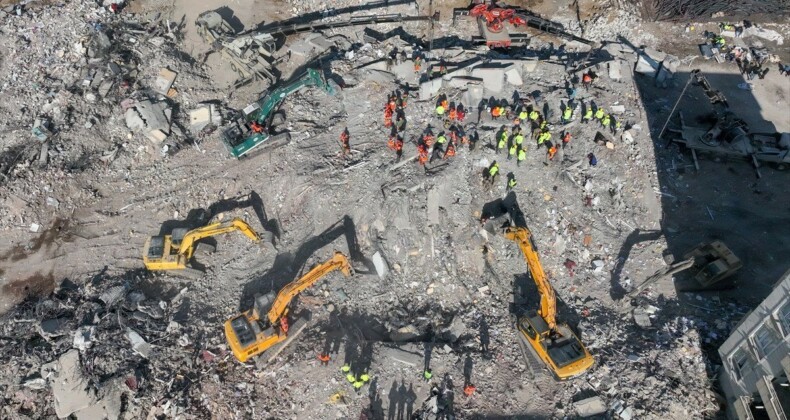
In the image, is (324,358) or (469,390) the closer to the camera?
(469,390)

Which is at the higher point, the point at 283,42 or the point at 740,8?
the point at 283,42

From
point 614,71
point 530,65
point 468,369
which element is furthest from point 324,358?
point 614,71

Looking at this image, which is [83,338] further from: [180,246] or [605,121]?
[605,121]

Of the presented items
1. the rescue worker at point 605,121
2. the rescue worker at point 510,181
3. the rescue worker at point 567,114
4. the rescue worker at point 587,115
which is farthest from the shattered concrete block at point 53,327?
the rescue worker at point 605,121

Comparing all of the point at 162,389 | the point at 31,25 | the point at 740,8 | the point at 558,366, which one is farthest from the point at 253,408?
the point at 740,8

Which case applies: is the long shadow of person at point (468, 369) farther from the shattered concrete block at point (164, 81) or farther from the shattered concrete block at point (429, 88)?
the shattered concrete block at point (164, 81)

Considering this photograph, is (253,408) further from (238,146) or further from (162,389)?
(238,146)

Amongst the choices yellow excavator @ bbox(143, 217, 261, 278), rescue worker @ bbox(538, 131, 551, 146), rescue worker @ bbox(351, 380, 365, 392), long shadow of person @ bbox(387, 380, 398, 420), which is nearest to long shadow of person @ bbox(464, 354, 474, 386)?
long shadow of person @ bbox(387, 380, 398, 420)
